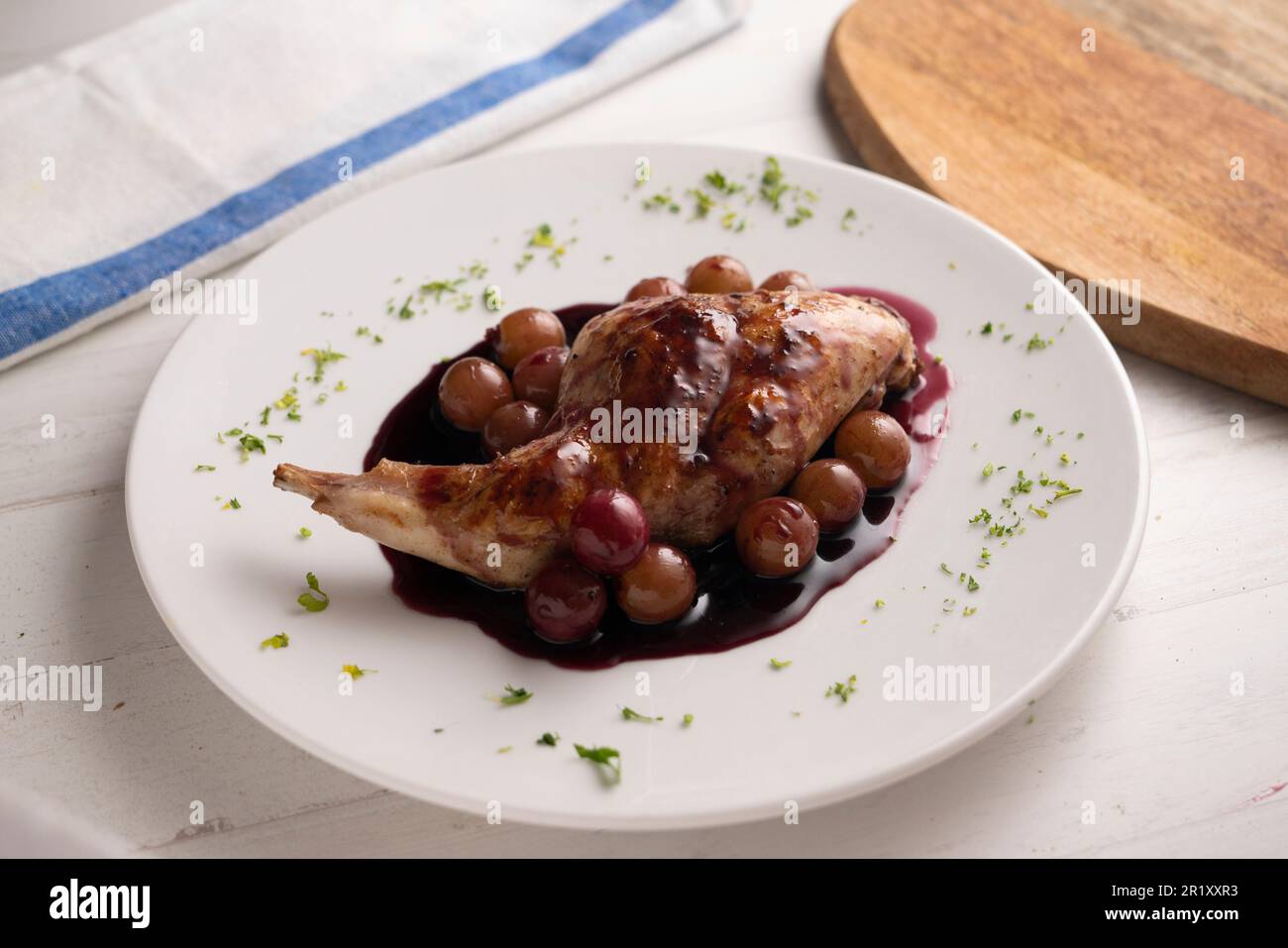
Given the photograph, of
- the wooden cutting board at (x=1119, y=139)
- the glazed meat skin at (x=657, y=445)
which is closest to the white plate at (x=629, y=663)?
the glazed meat skin at (x=657, y=445)

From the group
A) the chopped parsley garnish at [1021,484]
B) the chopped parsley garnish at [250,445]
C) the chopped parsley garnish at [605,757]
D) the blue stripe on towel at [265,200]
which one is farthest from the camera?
the blue stripe on towel at [265,200]

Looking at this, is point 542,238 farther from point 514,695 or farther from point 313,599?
point 514,695

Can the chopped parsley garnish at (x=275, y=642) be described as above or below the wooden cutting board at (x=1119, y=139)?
below

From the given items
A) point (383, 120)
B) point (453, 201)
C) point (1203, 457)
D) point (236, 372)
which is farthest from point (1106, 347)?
point (383, 120)

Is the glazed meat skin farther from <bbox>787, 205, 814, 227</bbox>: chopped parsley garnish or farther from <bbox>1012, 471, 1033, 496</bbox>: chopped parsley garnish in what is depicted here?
<bbox>787, 205, 814, 227</bbox>: chopped parsley garnish

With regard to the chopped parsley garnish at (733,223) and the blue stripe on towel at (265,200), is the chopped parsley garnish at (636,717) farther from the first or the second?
the blue stripe on towel at (265,200)

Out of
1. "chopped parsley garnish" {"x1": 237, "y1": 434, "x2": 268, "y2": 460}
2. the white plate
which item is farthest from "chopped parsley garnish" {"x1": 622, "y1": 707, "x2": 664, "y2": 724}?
"chopped parsley garnish" {"x1": 237, "y1": 434, "x2": 268, "y2": 460}
